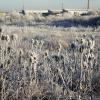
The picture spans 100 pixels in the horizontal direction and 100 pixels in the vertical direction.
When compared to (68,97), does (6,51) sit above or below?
above

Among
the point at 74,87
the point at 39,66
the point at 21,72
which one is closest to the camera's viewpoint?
the point at 21,72

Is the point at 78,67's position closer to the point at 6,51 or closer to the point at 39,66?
the point at 39,66

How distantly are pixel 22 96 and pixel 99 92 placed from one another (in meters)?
1.48

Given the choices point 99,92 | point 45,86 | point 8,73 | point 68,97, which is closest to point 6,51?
point 8,73

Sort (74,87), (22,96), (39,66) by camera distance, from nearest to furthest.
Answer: (22,96), (74,87), (39,66)

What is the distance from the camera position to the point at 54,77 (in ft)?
22.0

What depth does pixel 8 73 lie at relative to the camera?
253 inches

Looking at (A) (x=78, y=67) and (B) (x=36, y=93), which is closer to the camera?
(B) (x=36, y=93)

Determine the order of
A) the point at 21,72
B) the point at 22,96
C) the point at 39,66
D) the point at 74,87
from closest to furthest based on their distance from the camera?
the point at 22,96 < the point at 21,72 < the point at 74,87 < the point at 39,66

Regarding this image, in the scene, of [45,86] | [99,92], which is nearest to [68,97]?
[45,86]

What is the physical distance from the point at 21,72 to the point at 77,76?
115 cm

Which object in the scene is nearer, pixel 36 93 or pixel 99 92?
pixel 36 93

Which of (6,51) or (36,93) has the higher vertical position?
(6,51)

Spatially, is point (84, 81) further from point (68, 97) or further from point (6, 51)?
point (6, 51)
